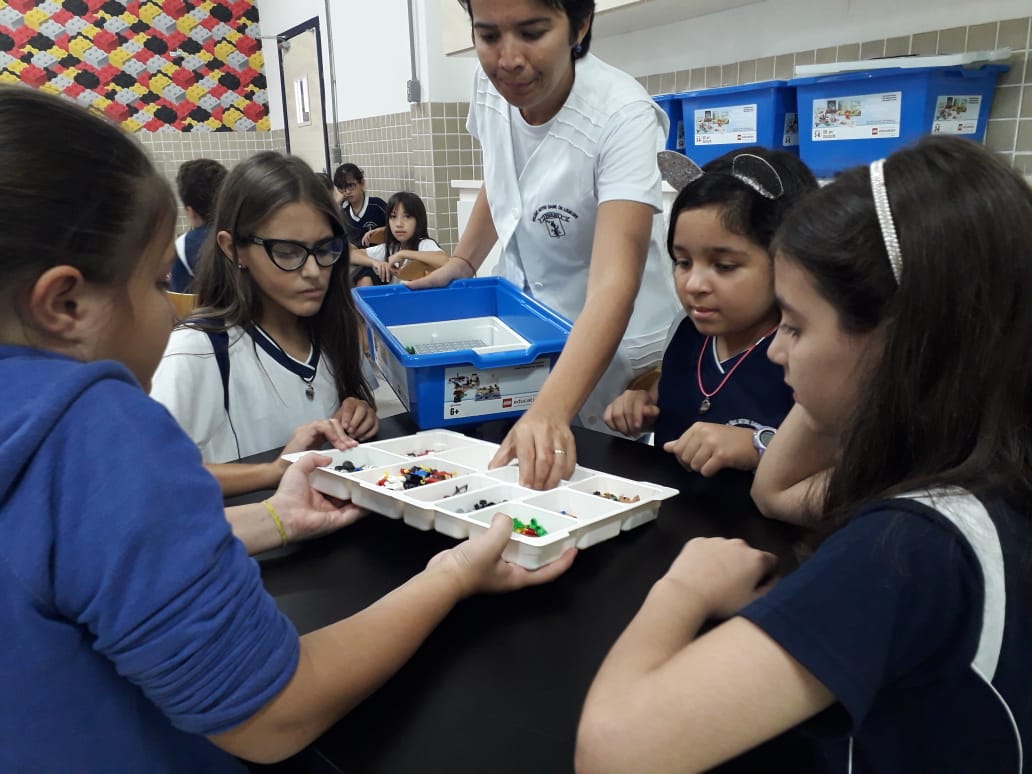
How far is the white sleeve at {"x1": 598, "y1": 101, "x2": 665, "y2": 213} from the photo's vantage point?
1.25 metres

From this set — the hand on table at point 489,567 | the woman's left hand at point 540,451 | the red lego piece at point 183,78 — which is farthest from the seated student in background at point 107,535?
the red lego piece at point 183,78

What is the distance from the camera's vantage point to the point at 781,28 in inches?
85.1

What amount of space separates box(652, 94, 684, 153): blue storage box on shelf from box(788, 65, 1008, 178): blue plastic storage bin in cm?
49

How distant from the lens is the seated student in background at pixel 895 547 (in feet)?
1.53

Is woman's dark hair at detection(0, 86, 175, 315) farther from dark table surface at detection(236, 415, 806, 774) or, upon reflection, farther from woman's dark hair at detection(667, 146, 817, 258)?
woman's dark hair at detection(667, 146, 817, 258)

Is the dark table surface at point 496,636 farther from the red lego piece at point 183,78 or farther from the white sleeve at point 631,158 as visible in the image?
the red lego piece at point 183,78

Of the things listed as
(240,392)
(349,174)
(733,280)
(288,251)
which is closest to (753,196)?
(733,280)

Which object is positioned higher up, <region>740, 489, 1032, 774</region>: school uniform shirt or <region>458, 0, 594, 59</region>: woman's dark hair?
<region>458, 0, 594, 59</region>: woman's dark hair

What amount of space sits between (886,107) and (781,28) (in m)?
0.66

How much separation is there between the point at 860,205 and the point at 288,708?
55cm

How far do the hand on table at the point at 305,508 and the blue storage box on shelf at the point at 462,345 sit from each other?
237 millimetres

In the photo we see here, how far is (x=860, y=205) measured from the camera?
0.57 metres

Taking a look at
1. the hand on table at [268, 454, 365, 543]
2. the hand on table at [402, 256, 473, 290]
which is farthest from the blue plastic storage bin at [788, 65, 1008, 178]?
the hand on table at [268, 454, 365, 543]

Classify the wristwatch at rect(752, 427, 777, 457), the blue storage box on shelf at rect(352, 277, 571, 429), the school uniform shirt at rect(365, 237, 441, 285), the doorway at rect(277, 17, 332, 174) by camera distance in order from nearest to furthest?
1. the wristwatch at rect(752, 427, 777, 457)
2. the blue storage box on shelf at rect(352, 277, 571, 429)
3. the school uniform shirt at rect(365, 237, 441, 285)
4. the doorway at rect(277, 17, 332, 174)
